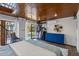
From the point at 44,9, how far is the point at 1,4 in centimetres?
81

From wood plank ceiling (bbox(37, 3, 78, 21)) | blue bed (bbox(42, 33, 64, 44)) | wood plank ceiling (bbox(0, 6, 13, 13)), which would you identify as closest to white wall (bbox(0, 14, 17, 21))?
wood plank ceiling (bbox(0, 6, 13, 13))

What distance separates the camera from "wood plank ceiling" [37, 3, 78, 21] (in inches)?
83.1

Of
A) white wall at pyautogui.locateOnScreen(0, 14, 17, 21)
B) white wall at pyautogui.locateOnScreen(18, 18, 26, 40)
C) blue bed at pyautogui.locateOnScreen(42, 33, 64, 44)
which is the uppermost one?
white wall at pyautogui.locateOnScreen(0, 14, 17, 21)

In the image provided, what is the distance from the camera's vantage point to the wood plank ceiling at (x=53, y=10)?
2.11 metres

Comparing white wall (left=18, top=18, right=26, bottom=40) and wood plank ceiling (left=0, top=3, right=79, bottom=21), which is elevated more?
wood plank ceiling (left=0, top=3, right=79, bottom=21)

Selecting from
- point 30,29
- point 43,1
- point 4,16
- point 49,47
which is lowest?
point 49,47

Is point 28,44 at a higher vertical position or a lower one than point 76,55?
higher

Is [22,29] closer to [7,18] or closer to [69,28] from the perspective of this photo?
[7,18]

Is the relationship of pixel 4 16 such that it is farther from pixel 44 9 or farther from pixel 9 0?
pixel 44 9

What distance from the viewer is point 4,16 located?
212cm

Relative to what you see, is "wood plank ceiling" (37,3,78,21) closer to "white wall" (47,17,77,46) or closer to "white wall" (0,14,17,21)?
"white wall" (47,17,77,46)

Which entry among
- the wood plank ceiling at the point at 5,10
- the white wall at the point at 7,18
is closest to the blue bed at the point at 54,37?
the white wall at the point at 7,18

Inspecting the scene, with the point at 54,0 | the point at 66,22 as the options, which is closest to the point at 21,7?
the point at 54,0

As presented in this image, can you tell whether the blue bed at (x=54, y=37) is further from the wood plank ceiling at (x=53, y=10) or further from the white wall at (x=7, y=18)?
the white wall at (x=7, y=18)
